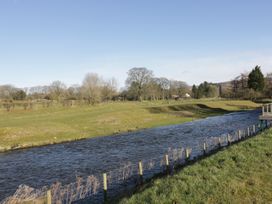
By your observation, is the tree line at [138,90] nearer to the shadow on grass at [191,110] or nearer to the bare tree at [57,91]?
the bare tree at [57,91]

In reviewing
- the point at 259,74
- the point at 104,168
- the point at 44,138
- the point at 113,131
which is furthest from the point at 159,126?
the point at 259,74

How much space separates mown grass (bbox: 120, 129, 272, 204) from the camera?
37.4 ft

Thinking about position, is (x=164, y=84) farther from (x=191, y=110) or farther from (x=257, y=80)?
(x=191, y=110)

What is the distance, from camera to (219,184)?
1276cm

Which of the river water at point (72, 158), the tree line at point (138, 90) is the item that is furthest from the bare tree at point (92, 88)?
the river water at point (72, 158)

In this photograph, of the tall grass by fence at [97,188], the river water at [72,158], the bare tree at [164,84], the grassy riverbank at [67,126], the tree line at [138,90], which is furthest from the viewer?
the bare tree at [164,84]

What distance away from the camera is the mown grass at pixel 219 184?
37.4 ft

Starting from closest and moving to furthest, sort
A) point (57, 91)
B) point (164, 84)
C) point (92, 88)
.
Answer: point (92, 88)
point (57, 91)
point (164, 84)

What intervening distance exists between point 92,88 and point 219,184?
3977 inches

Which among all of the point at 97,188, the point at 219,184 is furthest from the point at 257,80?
the point at 219,184

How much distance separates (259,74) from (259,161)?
109 meters

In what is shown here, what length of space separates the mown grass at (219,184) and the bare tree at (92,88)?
86.3m

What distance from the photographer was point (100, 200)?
1575 cm

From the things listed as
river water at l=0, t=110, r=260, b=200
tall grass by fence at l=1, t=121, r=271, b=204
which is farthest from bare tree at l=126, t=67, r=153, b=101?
tall grass by fence at l=1, t=121, r=271, b=204
